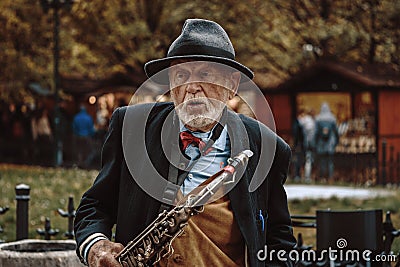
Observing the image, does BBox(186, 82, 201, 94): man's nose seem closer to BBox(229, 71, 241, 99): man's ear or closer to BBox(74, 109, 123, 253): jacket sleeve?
BBox(229, 71, 241, 99): man's ear

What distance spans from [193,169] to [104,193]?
400mm

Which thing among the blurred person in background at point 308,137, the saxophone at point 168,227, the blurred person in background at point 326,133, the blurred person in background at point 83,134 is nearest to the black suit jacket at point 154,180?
the saxophone at point 168,227

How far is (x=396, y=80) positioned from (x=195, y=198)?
22.7 metres

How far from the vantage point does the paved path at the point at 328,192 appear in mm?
16612

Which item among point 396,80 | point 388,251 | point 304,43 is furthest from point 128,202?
point 304,43

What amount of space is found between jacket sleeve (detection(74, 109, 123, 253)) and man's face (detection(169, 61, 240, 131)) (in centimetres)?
32

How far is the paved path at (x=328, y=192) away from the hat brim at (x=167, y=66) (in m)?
12.3

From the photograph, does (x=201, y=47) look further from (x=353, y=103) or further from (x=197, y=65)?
(x=353, y=103)

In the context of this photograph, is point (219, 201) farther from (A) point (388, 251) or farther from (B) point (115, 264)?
(A) point (388, 251)

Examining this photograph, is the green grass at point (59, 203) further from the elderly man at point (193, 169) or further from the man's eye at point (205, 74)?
the man's eye at point (205, 74)

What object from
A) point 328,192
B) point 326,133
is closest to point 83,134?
point 326,133

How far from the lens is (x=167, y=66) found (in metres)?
3.69

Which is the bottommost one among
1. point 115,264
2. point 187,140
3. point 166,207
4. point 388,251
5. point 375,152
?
point 375,152

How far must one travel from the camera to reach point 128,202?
3631 mm
